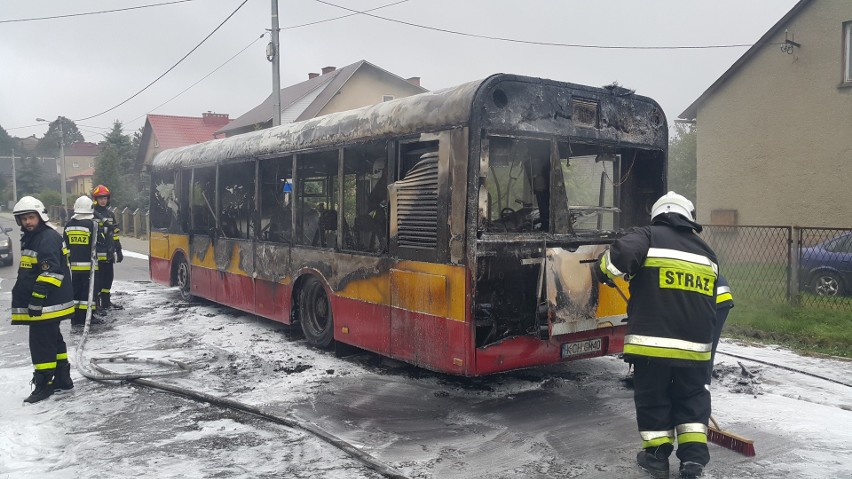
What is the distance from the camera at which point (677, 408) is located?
4.32 m

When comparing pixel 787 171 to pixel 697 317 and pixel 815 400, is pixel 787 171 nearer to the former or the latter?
pixel 815 400

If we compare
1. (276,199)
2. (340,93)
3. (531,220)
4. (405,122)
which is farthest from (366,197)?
(340,93)

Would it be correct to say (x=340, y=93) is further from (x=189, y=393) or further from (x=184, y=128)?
(x=189, y=393)

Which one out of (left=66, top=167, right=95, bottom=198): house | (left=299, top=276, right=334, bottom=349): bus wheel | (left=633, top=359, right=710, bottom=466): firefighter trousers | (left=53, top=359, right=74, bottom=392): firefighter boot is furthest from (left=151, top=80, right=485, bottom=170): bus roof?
(left=66, top=167, right=95, bottom=198): house

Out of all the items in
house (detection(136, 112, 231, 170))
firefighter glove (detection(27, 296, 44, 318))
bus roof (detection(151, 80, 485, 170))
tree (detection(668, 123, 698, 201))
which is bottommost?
firefighter glove (detection(27, 296, 44, 318))

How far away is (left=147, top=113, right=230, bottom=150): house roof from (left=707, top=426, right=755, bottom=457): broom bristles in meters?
44.6

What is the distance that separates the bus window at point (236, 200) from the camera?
918cm

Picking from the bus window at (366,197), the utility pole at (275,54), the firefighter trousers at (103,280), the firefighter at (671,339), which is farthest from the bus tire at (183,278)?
the firefighter at (671,339)

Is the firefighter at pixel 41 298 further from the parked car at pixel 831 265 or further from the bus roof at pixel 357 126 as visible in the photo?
the parked car at pixel 831 265

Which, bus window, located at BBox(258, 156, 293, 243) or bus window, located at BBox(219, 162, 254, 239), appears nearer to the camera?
bus window, located at BBox(258, 156, 293, 243)

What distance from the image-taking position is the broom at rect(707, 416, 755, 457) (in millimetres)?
4652

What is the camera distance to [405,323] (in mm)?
6180

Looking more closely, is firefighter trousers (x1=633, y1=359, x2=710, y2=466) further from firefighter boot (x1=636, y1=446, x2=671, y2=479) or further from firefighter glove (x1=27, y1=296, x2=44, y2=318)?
firefighter glove (x1=27, y1=296, x2=44, y2=318)

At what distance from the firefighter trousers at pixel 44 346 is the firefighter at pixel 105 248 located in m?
4.45
